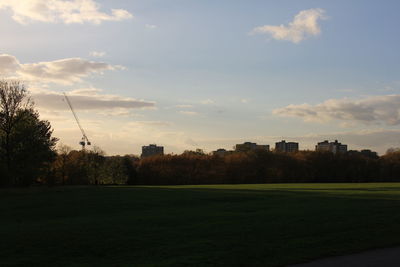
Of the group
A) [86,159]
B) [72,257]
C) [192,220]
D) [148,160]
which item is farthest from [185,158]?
[72,257]

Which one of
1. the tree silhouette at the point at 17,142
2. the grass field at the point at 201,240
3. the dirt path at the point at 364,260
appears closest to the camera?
the dirt path at the point at 364,260

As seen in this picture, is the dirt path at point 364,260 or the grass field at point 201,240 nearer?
the dirt path at point 364,260

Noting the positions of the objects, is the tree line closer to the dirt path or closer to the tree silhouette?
the tree silhouette

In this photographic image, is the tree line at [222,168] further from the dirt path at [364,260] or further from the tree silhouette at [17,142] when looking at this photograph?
the dirt path at [364,260]

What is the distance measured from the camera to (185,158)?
157 meters

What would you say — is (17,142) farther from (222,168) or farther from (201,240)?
(222,168)

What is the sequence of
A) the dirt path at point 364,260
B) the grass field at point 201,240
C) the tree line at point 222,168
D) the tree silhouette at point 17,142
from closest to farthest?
the dirt path at point 364,260
the grass field at point 201,240
the tree silhouette at point 17,142
the tree line at point 222,168

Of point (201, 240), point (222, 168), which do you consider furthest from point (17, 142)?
point (222, 168)

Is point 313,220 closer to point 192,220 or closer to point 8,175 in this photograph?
point 192,220

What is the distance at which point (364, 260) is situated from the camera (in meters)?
13.4

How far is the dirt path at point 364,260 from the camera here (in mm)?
12805

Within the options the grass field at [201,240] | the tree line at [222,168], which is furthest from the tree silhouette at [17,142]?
the grass field at [201,240]

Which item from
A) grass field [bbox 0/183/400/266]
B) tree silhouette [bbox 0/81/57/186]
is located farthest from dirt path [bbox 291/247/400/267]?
tree silhouette [bbox 0/81/57/186]

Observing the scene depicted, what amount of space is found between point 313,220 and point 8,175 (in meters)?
57.8
